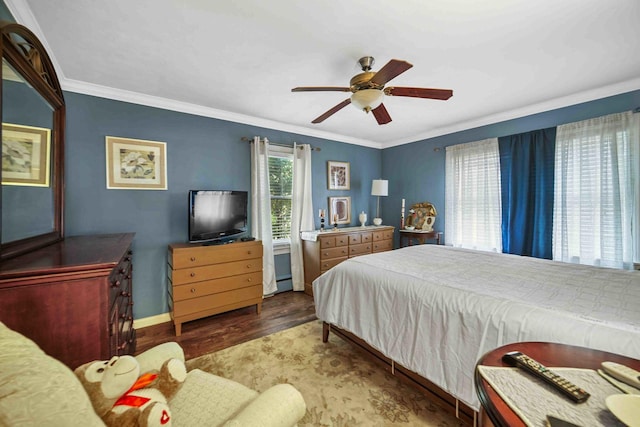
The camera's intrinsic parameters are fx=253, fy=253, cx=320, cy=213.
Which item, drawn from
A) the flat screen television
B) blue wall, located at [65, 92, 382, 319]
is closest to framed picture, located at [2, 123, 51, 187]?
blue wall, located at [65, 92, 382, 319]

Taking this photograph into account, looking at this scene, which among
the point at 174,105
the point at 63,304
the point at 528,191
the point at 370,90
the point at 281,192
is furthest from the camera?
the point at 281,192

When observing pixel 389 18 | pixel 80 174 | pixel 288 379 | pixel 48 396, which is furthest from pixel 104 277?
pixel 389 18

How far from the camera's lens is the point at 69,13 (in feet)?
5.36

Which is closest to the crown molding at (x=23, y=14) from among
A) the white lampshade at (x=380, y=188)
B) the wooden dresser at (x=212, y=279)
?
the wooden dresser at (x=212, y=279)

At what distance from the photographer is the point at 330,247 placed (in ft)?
12.5

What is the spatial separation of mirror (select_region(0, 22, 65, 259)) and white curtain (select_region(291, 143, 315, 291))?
2.57m

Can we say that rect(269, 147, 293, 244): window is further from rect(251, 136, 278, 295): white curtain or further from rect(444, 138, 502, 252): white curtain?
rect(444, 138, 502, 252): white curtain

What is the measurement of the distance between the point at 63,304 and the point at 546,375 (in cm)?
180

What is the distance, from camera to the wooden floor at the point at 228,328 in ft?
8.12

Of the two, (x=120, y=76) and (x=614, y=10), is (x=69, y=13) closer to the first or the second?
(x=120, y=76)

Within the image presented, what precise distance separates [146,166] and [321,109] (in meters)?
2.19

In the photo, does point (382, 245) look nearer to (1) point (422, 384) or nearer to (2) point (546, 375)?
(1) point (422, 384)

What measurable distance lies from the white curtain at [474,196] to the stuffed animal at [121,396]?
4.14 metres

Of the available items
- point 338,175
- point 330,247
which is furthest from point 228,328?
point 338,175
